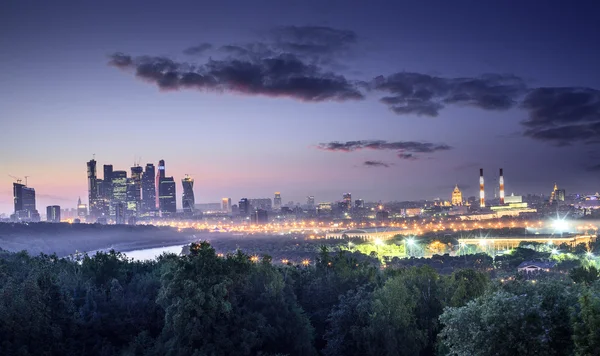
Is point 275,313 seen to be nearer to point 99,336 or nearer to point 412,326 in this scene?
point 412,326

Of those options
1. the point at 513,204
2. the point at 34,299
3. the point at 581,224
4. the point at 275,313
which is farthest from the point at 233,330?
the point at 513,204

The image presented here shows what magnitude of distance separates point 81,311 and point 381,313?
1243 centimetres

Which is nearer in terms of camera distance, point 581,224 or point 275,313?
point 275,313

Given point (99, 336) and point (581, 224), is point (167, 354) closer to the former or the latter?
point (99, 336)

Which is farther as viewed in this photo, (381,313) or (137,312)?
(137,312)

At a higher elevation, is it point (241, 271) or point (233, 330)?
point (241, 271)

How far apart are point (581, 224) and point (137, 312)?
124566 mm

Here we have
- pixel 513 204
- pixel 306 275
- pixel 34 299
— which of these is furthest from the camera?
pixel 513 204

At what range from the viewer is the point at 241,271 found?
21.7 meters

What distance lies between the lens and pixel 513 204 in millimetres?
198500

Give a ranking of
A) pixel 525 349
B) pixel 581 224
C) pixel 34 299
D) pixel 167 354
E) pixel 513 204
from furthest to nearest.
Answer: pixel 513 204 < pixel 581 224 < pixel 34 299 < pixel 167 354 < pixel 525 349

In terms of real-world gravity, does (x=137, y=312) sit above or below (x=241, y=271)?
below

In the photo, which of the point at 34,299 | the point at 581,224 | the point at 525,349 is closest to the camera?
the point at 525,349

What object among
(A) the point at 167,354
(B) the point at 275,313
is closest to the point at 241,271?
(B) the point at 275,313
